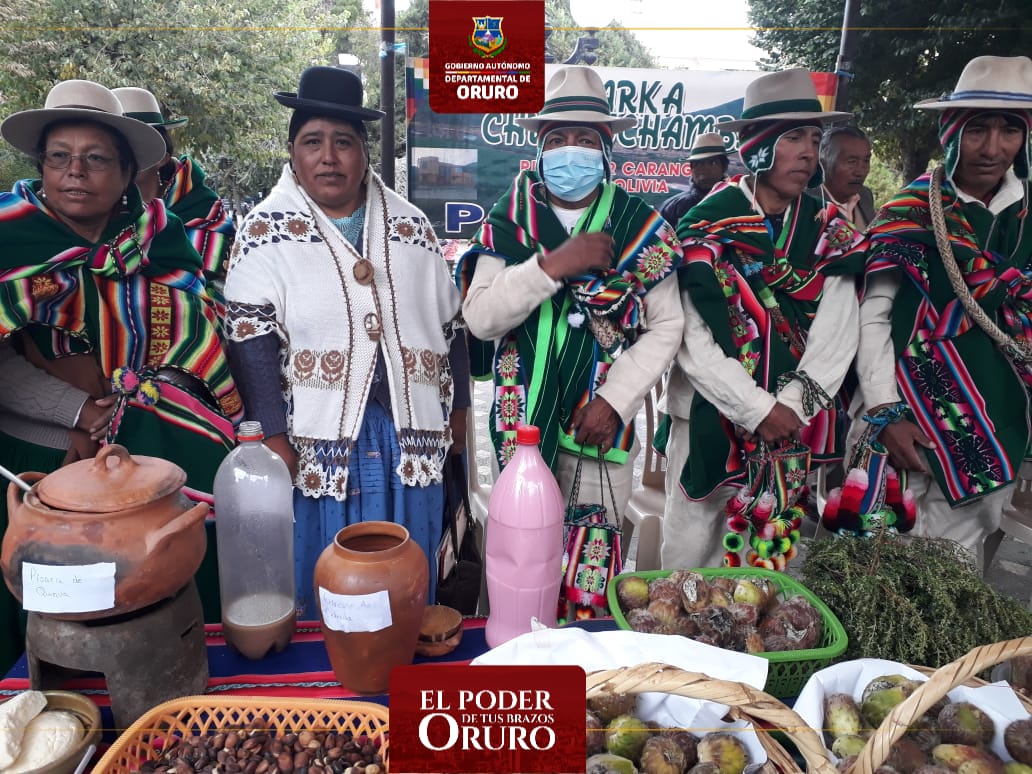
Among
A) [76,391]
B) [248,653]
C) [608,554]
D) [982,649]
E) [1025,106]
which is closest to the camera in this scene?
[982,649]

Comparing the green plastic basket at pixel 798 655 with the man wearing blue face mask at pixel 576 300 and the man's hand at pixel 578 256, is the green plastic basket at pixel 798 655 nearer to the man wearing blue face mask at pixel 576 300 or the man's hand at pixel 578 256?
the man wearing blue face mask at pixel 576 300

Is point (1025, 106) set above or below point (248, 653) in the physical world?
above

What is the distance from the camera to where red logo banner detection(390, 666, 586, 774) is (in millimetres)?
906

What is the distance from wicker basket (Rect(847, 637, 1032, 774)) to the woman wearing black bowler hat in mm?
1268

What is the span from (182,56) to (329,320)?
3.83m

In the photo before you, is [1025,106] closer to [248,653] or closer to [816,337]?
[816,337]

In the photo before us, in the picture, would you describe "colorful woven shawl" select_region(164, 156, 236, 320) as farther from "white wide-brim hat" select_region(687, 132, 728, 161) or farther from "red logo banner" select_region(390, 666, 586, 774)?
"white wide-brim hat" select_region(687, 132, 728, 161)

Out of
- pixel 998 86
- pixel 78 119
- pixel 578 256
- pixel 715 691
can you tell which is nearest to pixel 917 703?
pixel 715 691

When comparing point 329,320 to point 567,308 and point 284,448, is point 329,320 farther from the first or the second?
point 567,308

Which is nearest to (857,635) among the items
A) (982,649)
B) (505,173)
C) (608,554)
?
(982,649)

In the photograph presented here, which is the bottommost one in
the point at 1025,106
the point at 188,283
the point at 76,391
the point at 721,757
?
the point at 721,757

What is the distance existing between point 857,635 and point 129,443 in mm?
1771

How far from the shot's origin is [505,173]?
5543mm

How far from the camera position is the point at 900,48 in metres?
5.84
